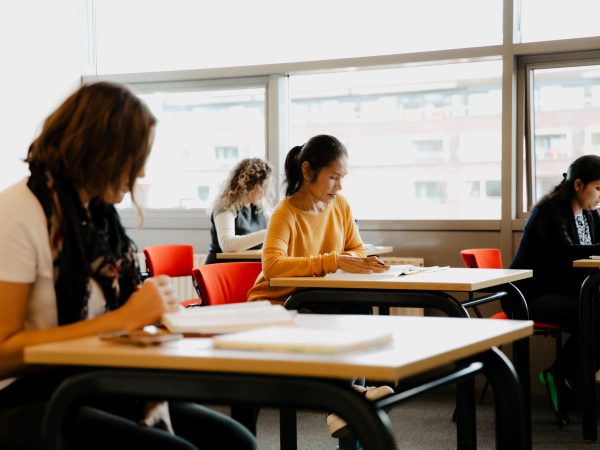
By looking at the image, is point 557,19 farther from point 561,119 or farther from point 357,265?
point 357,265

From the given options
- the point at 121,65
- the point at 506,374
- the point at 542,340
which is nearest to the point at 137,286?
the point at 506,374

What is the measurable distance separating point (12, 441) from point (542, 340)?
13.2 ft

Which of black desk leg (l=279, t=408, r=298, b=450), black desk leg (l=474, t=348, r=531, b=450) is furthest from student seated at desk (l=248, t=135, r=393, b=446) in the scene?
black desk leg (l=474, t=348, r=531, b=450)

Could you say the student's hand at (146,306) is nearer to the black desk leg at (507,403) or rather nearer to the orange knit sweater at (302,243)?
the black desk leg at (507,403)

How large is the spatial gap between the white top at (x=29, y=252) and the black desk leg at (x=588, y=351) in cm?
263

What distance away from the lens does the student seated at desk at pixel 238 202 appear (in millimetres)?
5047

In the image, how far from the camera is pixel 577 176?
14.1 ft

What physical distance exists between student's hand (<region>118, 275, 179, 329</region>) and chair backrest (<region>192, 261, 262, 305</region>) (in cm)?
128

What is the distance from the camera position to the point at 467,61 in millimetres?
5324

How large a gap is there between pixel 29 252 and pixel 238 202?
11.7ft

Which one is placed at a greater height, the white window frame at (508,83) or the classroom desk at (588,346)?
the white window frame at (508,83)

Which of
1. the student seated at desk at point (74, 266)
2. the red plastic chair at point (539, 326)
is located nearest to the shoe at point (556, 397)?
the red plastic chair at point (539, 326)

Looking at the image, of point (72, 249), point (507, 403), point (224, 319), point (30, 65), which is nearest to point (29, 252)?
point (72, 249)

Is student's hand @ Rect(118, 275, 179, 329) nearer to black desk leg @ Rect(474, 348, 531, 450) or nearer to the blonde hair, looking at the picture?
black desk leg @ Rect(474, 348, 531, 450)
